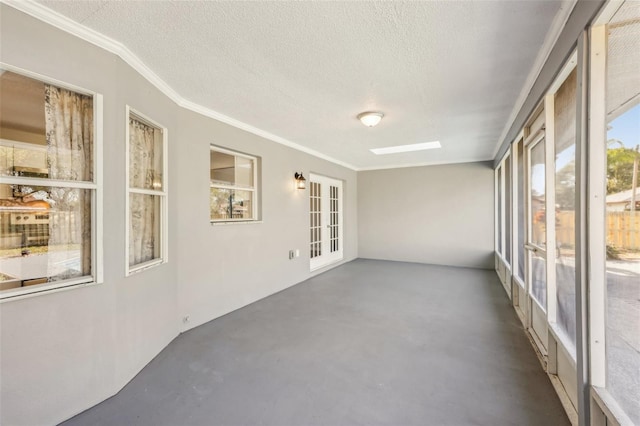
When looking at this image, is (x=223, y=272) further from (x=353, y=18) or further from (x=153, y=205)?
(x=353, y=18)

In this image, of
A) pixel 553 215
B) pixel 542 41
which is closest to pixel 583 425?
pixel 553 215

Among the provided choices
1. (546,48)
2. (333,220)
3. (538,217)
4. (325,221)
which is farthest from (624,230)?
(333,220)

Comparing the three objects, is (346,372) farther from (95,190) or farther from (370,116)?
(370,116)

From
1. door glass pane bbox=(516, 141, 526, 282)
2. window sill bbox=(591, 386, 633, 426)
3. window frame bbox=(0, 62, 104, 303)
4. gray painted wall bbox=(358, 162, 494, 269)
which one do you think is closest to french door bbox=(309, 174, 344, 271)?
gray painted wall bbox=(358, 162, 494, 269)

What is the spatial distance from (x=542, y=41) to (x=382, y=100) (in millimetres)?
1382

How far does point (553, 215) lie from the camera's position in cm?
227

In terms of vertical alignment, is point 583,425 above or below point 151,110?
below

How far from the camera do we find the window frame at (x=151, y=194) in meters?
2.16

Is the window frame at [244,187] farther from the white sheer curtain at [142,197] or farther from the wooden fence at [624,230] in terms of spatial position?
the wooden fence at [624,230]

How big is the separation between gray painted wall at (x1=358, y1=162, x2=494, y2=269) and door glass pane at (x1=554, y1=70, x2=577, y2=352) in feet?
14.0

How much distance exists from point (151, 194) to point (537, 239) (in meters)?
3.86

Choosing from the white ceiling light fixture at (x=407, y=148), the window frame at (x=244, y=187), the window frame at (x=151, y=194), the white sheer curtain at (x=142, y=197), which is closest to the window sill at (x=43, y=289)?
the window frame at (x=151, y=194)

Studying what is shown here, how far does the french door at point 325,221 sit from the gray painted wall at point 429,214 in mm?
952

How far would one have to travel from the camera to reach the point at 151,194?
2572mm
